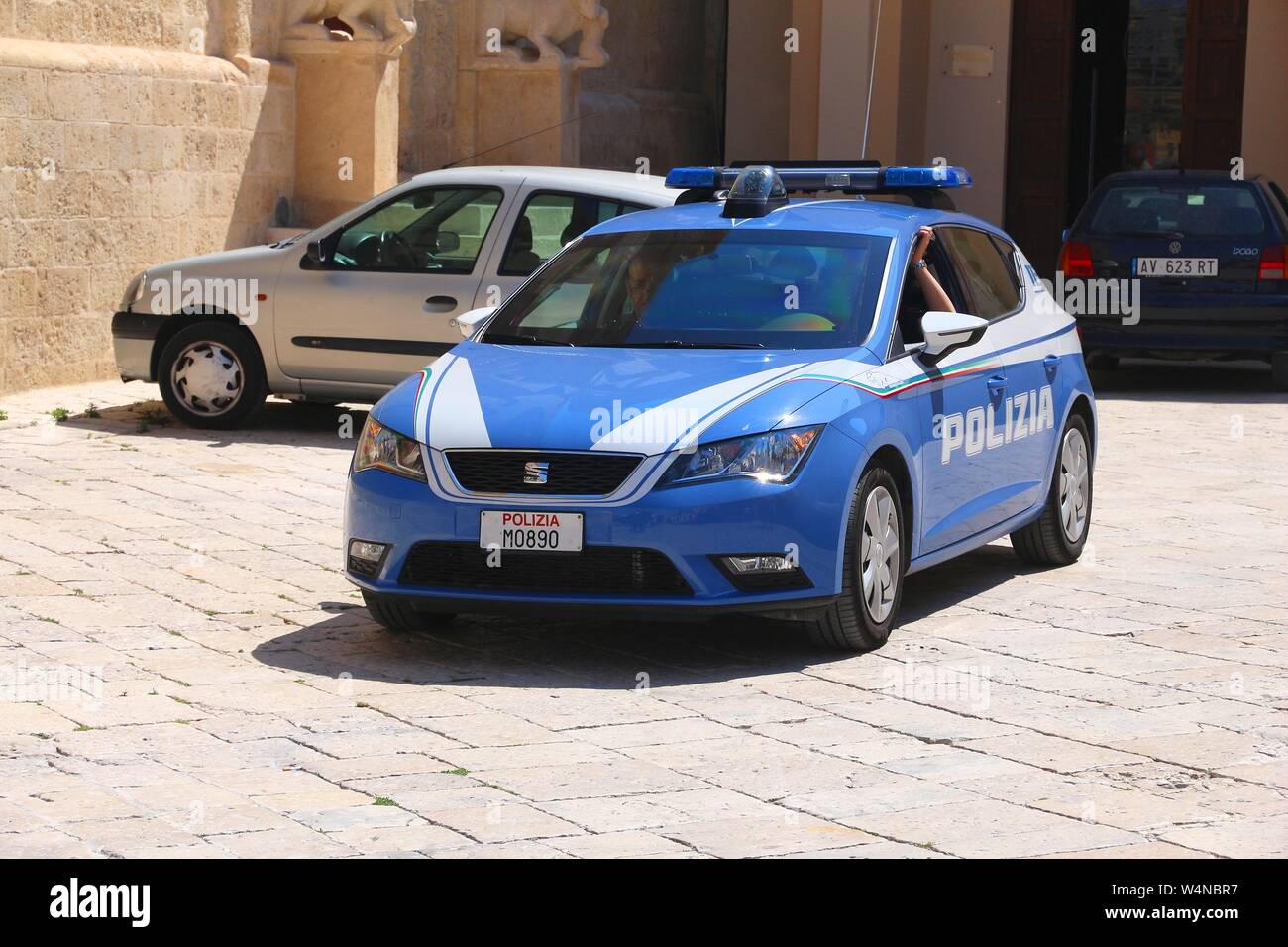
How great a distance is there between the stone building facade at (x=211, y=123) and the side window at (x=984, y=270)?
7.67 meters

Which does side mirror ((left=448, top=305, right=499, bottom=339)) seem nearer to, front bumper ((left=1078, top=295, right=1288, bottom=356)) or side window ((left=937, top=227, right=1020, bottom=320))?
side window ((left=937, top=227, right=1020, bottom=320))

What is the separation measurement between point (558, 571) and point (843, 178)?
2665 mm

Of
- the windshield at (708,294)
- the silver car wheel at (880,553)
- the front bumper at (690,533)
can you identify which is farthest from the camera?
the windshield at (708,294)

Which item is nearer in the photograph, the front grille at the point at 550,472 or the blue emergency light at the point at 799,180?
the front grille at the point at 550,472

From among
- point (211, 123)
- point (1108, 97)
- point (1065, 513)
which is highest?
point (1108, 97)

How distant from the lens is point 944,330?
303 inches

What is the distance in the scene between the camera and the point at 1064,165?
25.8 m

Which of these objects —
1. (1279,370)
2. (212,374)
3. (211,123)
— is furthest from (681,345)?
(1279,370)

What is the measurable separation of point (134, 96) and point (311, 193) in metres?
3.05

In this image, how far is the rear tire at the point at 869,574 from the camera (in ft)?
23.5

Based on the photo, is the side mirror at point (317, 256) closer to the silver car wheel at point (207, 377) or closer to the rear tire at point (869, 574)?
the silver car wheel at point (207, 377)

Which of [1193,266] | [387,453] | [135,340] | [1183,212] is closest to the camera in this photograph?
[387,453]

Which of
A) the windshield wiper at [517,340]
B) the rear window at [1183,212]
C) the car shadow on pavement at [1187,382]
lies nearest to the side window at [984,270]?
the windshield wiper at [517,340]

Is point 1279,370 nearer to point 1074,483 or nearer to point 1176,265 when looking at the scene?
point 1176,265
